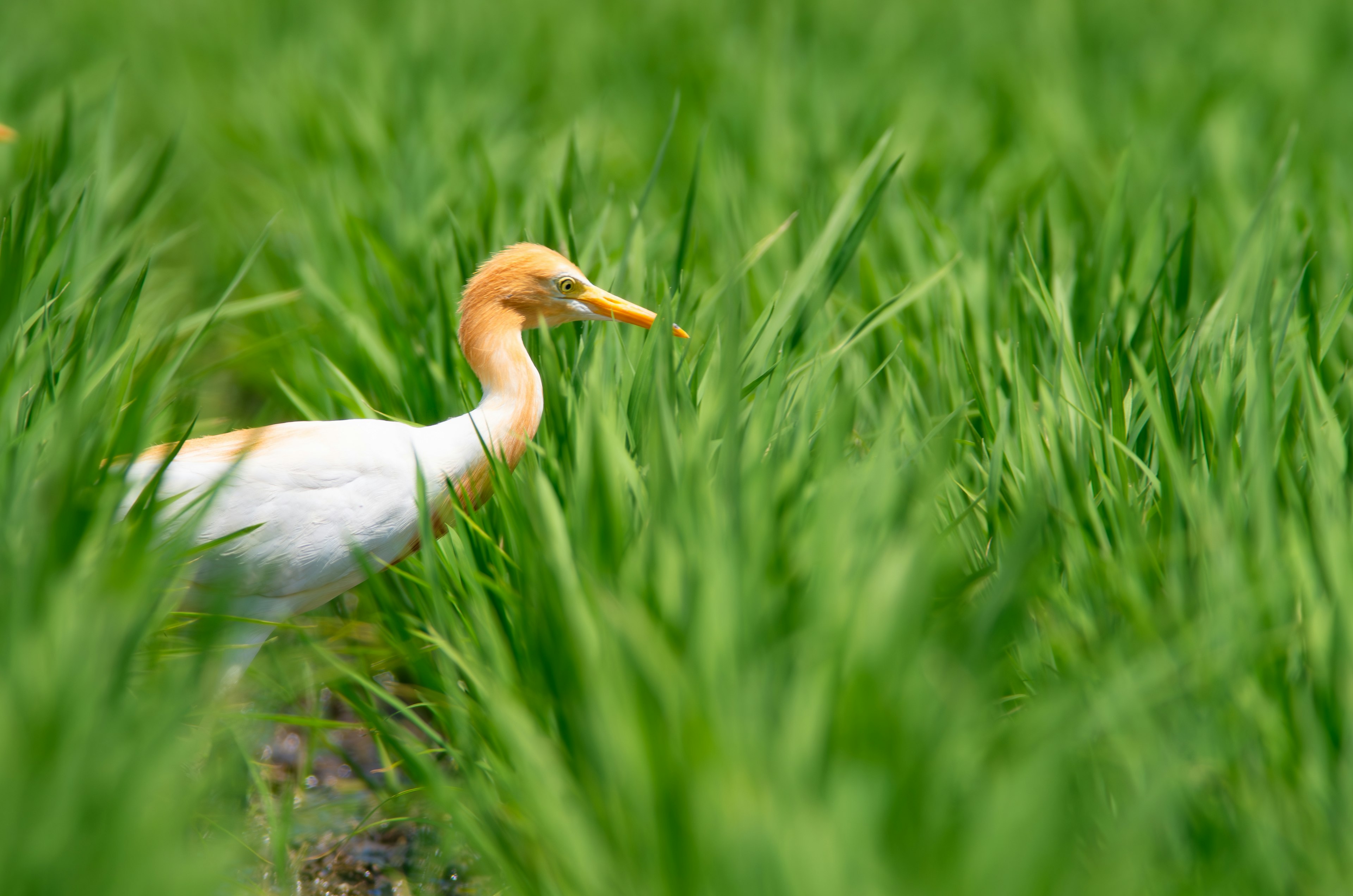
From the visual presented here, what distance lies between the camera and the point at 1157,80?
4.20m

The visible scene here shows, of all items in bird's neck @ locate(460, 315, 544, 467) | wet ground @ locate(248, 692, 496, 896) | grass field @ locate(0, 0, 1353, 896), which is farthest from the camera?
bird's neck @ locate(460, 315, 544, 467)

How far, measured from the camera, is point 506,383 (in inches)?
71.8

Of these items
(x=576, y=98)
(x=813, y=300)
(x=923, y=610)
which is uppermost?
(x=576, y=98)

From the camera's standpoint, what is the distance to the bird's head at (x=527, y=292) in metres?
1.86

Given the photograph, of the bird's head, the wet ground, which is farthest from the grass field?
the bird's head

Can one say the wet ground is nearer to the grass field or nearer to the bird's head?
the grass field

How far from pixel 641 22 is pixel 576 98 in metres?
1.15

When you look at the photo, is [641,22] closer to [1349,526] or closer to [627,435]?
[627,435]

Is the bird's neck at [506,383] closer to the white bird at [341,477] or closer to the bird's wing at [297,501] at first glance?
the white bird at [341,477]

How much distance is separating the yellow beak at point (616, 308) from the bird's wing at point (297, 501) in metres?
0.39

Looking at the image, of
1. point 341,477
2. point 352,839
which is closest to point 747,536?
point 341,477

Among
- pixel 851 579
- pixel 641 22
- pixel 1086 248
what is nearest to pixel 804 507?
pixel 851 579

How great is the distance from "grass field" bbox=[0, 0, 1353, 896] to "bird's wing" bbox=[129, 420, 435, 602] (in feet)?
0.37

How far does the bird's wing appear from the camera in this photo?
5.32 feet
